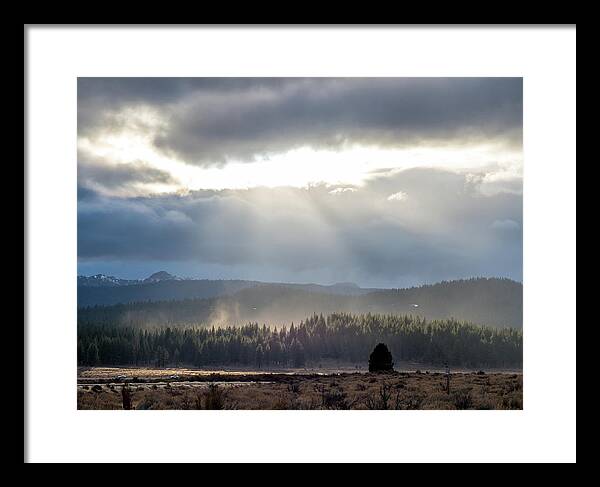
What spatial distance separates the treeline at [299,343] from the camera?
38.9 feet

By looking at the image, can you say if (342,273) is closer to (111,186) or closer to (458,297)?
(458,297)

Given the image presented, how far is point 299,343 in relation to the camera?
40.2 feet

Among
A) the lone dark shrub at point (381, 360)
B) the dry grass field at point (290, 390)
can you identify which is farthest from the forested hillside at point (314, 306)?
the dry grass field at point (290, 390)

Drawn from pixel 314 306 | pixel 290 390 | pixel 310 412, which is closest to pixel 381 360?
pixel 314 306

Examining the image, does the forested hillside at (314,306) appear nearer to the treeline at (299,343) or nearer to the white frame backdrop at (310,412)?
the treeline at (299,343)

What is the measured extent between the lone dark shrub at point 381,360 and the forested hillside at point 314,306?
2.16 feet

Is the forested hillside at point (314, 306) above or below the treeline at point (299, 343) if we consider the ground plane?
above

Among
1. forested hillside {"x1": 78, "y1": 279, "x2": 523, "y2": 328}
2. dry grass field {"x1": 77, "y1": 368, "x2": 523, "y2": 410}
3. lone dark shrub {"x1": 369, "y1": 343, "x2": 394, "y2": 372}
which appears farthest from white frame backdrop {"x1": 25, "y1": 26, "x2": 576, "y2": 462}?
forested hillside {"x1": 78, "y1": 279, "x2": 523, "y2": 328}

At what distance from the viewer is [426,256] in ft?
37.8

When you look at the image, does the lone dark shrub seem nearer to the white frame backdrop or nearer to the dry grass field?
the dry grass field

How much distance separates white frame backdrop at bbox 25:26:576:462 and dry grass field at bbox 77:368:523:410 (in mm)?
1641

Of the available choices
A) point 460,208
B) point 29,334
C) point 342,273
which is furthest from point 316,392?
point 29,334

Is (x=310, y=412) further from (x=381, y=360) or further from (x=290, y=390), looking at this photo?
(x=381, y=360)
